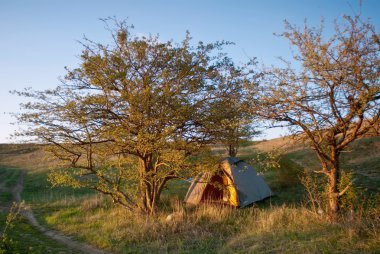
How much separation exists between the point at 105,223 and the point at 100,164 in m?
2.36

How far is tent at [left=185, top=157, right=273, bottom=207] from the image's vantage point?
14.6 meters

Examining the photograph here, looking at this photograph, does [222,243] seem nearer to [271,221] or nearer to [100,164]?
[271,221]

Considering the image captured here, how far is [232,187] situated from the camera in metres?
14.8

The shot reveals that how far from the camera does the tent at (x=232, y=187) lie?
14.6 meters

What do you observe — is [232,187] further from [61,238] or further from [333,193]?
[61,238]

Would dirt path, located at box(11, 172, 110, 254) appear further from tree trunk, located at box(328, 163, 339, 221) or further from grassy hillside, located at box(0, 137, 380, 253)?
tree trunk, located at box(328, 163, 339, 221)

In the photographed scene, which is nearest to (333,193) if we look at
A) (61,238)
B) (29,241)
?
(61,238)

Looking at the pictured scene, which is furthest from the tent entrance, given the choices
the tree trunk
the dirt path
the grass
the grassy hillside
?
the grass

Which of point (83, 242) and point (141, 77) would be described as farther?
point (141, 77)

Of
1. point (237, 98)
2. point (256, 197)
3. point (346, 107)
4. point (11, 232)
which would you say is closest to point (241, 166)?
point (256, 197)

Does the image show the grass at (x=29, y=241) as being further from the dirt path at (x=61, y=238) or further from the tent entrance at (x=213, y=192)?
the tent entrance at (x=213, y=192)

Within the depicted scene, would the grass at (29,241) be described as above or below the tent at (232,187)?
below

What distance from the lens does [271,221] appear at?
351 inches

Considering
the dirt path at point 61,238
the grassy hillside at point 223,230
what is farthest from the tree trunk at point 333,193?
the dirt path at point 61,238
